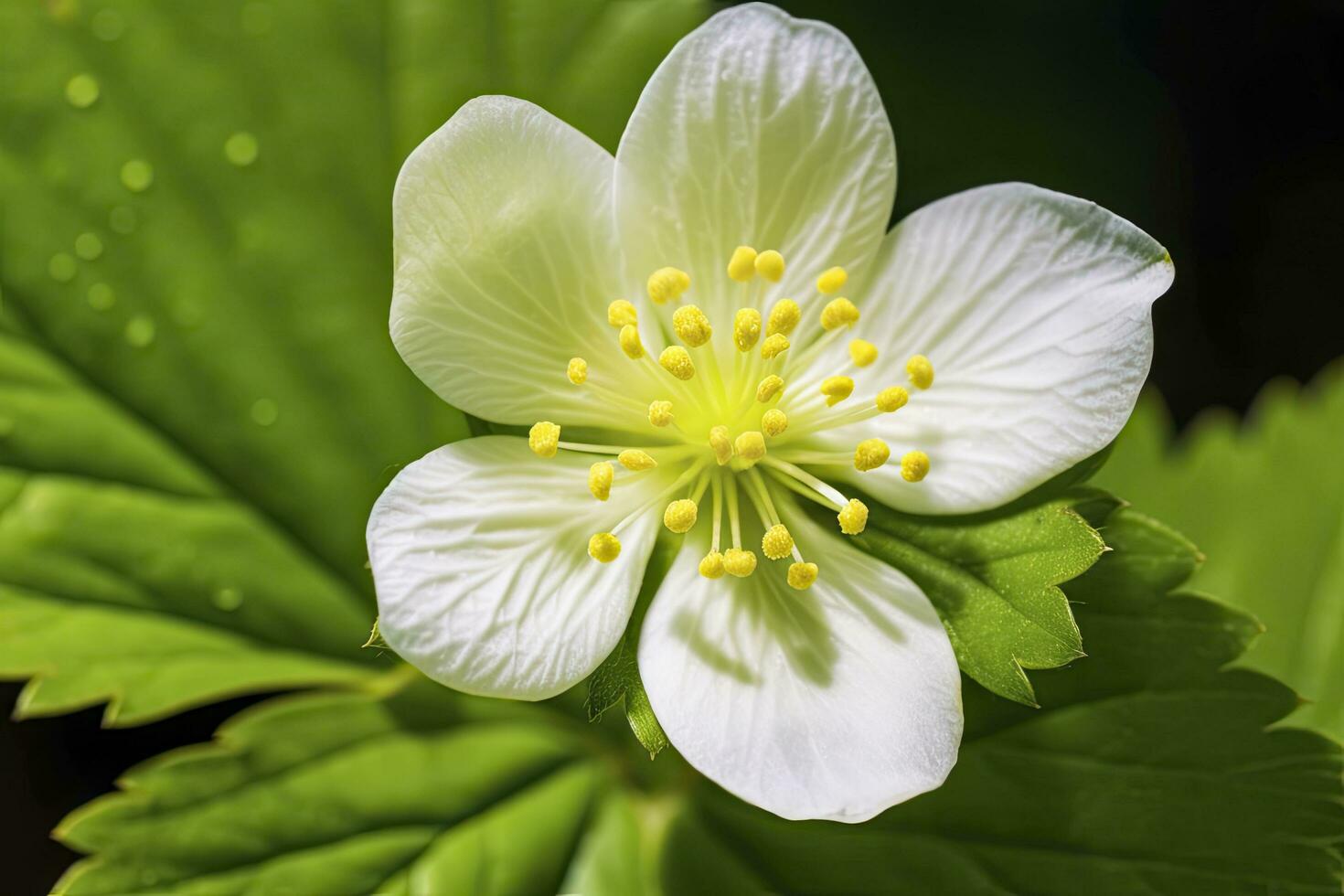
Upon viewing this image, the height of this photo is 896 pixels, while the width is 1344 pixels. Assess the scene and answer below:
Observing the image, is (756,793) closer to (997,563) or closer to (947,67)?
Result: (997,563)

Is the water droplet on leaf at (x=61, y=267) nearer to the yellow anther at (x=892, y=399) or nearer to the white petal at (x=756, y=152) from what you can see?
the white petal at (x=756, y=152)

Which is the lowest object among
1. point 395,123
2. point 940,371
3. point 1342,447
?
point 1342,447

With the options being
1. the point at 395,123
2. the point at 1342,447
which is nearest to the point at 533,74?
the point at 395,123

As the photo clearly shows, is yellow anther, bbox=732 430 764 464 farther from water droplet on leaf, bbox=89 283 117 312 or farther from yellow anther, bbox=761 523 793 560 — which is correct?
water droplet on leaf, bbox=89 283 117 312

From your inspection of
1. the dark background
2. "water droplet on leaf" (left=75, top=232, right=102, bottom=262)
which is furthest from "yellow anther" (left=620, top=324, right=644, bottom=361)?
the dark background

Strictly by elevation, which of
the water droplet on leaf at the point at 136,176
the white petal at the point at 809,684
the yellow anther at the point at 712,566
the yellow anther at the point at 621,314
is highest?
the water droplet on leaf at the point at 136,176

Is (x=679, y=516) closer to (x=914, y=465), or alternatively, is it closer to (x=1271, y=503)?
(x=914, y=465)

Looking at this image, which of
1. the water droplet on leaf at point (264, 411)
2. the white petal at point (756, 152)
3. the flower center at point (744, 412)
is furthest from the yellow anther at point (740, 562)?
the water droplet on leaf at point (264, 411)
